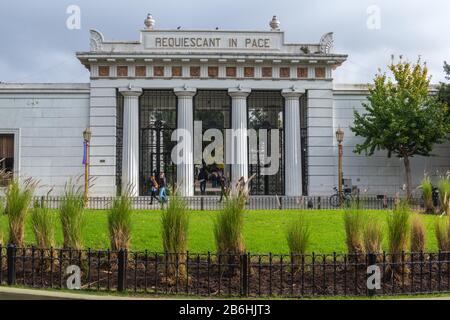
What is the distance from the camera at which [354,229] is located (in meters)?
8.62

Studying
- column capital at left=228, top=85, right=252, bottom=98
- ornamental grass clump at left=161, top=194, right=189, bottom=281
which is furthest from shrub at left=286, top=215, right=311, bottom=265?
column capital at left=228, top=85, right=252, bottom=98

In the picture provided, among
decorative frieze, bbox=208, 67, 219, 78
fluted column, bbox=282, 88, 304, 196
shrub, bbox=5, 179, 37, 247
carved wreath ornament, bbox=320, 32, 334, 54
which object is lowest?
shrub, bbox=5, 179, 37, 247

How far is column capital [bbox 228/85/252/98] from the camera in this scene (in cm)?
2753

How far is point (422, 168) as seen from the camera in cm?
2845

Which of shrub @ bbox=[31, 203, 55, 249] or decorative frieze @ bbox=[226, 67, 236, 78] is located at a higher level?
decorative frieze @ bbox=[226, 67, 236, 78]

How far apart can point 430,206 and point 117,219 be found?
13.6 meters

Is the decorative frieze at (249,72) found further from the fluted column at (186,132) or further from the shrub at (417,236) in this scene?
the shrub at (417,236)

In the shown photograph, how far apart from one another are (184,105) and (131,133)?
350cm

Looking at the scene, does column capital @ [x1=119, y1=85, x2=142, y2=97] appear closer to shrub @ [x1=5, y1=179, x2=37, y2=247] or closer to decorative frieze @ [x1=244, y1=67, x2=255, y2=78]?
decorative frieze @ [x1=244, y1=67, x2=255, y2=78]

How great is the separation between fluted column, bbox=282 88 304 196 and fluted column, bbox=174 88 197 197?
18.3 ft

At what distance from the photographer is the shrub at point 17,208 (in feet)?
29.5

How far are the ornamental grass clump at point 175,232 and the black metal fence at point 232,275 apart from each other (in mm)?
25

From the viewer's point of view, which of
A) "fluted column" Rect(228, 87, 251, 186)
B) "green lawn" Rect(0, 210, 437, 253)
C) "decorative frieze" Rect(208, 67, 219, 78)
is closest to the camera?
"green lawn" Rect(0, 210, 437, 253)
